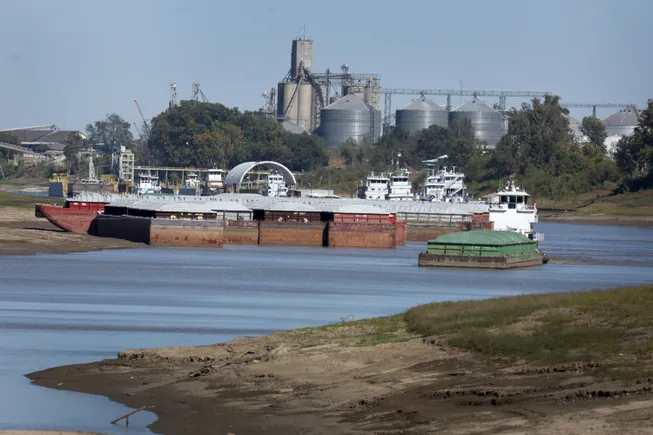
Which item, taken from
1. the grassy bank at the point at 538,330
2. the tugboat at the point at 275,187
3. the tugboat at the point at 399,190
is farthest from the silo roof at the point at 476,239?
the tugboat at the point at 275,187

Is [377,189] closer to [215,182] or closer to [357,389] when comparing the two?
[215,182]

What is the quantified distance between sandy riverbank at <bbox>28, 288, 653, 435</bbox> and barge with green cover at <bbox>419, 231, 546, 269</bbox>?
4178 centimetres

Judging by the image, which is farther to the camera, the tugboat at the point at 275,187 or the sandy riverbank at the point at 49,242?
the tugboat at the point at 275,187

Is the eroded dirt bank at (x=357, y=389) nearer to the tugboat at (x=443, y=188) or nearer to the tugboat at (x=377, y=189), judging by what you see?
the tugboat at (x=443, y=188)

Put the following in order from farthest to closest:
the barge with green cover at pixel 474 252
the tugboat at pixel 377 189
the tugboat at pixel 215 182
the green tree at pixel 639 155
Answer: the tugboat at pixel 215 182, the green tree at pixel 639 155, the tugboat at pixel 377 189, the barge with green cover at pixel 474 252

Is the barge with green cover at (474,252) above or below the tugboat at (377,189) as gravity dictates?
below

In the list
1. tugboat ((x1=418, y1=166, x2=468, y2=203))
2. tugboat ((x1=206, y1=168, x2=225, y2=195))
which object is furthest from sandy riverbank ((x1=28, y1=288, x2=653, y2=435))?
tugboat ((x1=206, y1=168, x2=225, y2=195))

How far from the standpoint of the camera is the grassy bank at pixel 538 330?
24.9 metres

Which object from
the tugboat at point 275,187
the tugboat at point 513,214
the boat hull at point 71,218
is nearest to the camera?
the tugboat at point 513,214

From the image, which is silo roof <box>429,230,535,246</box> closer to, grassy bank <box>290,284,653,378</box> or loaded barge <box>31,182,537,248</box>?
loaded barge <box>31,182,537,248</box>

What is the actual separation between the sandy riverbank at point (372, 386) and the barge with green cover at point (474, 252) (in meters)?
41.8

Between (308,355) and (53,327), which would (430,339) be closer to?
(308,355)

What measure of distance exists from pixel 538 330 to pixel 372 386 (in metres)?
5.24

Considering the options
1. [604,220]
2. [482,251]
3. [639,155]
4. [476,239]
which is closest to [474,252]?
[482,251]
